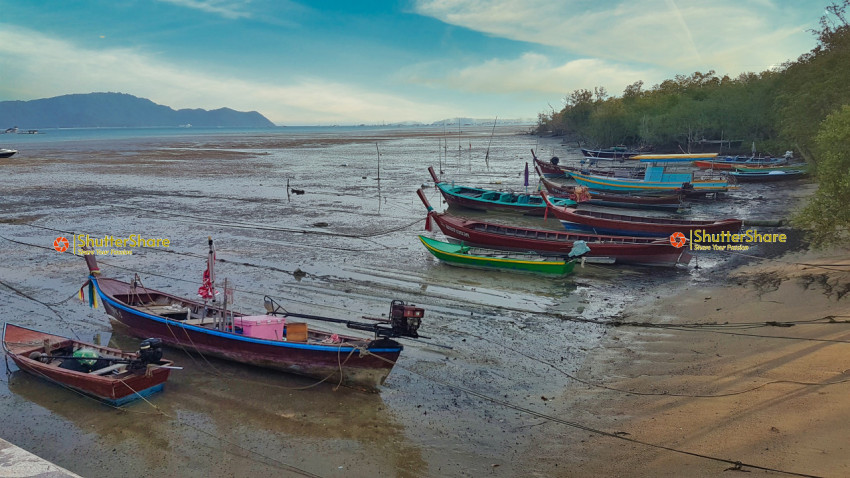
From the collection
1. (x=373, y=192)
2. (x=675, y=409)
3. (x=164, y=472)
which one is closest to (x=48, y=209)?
(x=373, y=192)

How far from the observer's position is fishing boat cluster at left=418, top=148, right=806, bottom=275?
1745 cm

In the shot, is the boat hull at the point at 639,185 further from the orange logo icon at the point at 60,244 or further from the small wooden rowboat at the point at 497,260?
the orange logo icon at the point at 60,244

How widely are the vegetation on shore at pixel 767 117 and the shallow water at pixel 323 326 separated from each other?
13.0ft

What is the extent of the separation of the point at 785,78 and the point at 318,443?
1927 inches

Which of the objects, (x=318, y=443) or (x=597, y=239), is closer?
(x=318, y=443)

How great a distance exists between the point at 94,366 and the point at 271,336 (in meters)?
3.44

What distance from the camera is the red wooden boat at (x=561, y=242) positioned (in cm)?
1739

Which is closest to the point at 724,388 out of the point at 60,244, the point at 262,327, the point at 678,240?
the point at 678,240

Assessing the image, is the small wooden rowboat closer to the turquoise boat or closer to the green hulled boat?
the green hulled boat

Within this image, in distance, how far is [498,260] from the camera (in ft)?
56.2

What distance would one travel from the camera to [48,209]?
28938mm

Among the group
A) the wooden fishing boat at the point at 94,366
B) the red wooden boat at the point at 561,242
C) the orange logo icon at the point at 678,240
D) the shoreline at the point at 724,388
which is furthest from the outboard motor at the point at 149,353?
the orange logo icon at the point at 678,240

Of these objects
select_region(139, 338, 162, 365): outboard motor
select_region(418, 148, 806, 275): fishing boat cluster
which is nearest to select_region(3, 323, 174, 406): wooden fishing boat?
select_region(139, 338, 162, 365): outboard motor

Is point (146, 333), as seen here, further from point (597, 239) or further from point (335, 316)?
point (597, 239)
